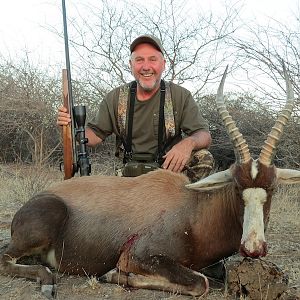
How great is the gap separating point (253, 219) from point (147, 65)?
2880 mm

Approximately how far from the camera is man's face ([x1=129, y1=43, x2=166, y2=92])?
6.13 metres

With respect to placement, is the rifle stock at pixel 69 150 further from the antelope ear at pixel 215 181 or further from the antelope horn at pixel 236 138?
the antelope horn at pixel 236 138

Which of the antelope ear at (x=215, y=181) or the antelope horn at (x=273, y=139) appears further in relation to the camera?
the antelope ear at (x=215, y=181)

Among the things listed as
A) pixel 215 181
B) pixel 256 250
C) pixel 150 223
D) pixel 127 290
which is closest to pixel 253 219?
Result: pixel 256 250

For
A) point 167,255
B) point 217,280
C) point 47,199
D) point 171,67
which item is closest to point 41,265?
point 47,199

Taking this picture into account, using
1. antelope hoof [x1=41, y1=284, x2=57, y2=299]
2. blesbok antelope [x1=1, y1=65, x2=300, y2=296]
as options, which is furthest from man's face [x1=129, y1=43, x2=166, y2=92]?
antelope hoof [x1=41, y1=284, x2=57, y2=299]

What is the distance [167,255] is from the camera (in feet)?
14.3

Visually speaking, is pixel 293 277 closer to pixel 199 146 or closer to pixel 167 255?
pixel 167 255

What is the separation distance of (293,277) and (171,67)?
11.2 meters

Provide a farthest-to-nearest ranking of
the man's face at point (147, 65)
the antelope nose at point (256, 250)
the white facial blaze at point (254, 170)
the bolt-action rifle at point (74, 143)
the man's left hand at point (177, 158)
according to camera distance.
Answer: the man's face at point (147, 65) → the bolt-action rifle at point (74, 143) → the man's left hand at point (177, 158) → the white facial blaze at point (254, 170) → the antelope nose at point (256, 250)

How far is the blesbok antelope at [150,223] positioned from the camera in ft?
13.8

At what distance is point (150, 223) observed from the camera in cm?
453

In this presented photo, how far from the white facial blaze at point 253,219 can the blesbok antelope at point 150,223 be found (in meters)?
0.01

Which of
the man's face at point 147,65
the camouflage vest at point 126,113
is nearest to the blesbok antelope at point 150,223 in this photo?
the camouflage vest at point 126,113
